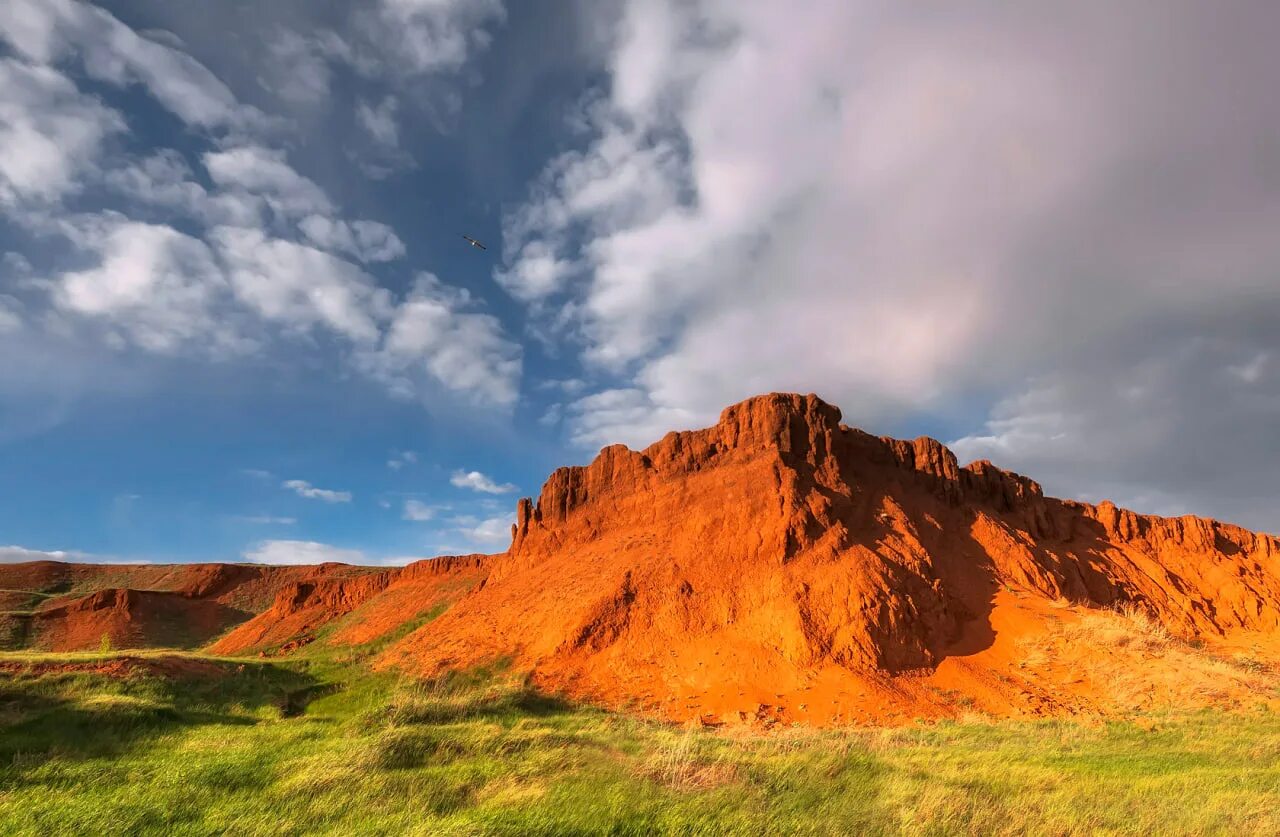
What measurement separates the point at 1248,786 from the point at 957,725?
9553mm

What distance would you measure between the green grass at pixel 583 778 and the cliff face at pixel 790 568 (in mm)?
8114

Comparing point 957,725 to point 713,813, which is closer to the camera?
point 713,813

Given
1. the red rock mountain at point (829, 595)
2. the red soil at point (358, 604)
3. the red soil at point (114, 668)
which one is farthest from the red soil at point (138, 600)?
the red soil at point (114, 668)

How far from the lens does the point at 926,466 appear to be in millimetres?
35875

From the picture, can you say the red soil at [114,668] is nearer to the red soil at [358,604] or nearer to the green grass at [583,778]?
the green grass at [583,778]

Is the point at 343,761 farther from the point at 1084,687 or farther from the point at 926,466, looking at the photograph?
the point at 926,466

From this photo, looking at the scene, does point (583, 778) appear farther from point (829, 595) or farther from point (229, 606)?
point (229, 606)

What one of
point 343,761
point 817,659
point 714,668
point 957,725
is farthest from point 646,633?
point 343,761

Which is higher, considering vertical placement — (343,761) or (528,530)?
(528,530)

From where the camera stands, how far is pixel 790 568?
27844 millimetres

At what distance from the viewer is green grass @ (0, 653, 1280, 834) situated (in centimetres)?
744

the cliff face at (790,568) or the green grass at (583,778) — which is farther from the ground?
the cliff face at (790,568)

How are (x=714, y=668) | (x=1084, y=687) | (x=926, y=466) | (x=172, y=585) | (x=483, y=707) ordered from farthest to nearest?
(x=172, y=585) < (x=926, y=466) < (x=714, y=668) < (x=1084, y=687) < (x=483, y=707)

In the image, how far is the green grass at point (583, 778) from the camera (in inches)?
293
